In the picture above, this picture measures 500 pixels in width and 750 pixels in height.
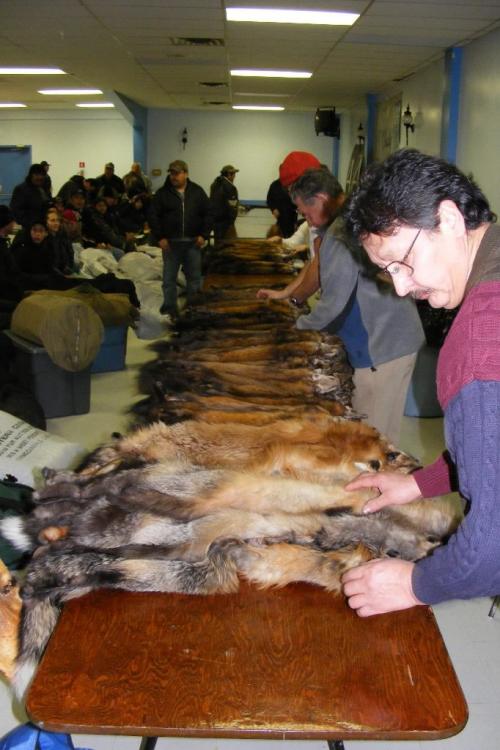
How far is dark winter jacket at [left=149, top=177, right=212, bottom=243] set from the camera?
8.60 meters

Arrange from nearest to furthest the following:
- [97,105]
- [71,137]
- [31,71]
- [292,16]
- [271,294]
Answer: [271,294], [292,16], [31,71], [97,105], [71,137]

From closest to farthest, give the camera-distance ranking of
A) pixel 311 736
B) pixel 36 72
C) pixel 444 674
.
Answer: pixel 311 736
pixel 444 674
pixel 36 72

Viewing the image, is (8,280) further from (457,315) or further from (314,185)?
(457,315)

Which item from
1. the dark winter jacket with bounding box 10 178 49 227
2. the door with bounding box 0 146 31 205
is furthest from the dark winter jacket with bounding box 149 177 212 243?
the door with bounding box 0 146 31 205

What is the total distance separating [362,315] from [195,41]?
7076mm

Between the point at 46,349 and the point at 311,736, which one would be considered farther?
the point at 46,349

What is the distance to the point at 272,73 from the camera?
1151cm

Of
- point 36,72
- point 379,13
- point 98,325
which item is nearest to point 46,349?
point 98,325

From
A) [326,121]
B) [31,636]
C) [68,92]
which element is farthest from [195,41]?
[31,636]

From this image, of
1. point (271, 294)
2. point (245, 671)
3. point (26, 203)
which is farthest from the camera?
point (26, 203)

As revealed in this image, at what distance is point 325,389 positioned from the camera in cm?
306

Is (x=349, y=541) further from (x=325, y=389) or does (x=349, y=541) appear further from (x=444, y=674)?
(x=325, y=389)

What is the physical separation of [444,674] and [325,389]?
172cm

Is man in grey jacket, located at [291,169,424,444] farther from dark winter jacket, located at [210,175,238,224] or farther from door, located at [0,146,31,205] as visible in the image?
door, located at [0,146,31,205]
